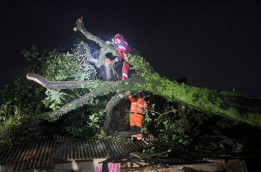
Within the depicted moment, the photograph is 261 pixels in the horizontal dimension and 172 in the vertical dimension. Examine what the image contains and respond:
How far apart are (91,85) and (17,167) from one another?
4323 mm

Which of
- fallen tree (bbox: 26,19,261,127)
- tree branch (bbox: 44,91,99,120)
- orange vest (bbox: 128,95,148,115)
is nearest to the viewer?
fallen tree (bbox: 26,19,261,127)

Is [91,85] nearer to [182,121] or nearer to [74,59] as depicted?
[74,59]

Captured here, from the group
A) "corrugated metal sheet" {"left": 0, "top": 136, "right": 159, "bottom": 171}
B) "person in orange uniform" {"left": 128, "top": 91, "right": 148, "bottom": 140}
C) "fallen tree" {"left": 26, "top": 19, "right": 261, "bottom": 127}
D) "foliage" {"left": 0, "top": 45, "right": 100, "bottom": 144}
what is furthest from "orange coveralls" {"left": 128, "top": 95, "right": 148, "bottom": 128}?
"foliage" {"left": 0, "top": 45, "right": 100, "bottom": 144}

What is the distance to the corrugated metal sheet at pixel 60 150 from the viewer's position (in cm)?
801

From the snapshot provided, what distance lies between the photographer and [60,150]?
8.96m

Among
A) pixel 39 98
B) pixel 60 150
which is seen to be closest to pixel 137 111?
pixel 60 150

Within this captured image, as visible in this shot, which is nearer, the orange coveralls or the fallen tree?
the fallen tree

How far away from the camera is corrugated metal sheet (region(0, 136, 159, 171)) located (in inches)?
315

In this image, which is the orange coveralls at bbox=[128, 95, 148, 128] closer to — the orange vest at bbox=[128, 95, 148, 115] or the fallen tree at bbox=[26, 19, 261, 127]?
the orange vest at bbox=[128, 95, 148, 115]

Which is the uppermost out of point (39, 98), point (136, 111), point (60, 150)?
point (39, 98)

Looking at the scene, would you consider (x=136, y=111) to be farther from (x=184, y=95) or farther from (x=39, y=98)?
(x=39, y=98)

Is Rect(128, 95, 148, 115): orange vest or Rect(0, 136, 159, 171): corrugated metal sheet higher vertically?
Rect(128, 95, 148, 115): orange vest

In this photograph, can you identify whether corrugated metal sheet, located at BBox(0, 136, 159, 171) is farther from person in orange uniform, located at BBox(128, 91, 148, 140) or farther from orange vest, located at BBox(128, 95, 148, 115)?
orange vest, located at BBox(128, 95, 148, 115)

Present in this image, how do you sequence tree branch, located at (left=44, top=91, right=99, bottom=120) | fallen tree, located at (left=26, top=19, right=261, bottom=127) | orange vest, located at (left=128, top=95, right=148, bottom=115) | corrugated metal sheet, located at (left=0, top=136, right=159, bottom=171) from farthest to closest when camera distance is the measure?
orange vest, located at (left=128, top=95, right=148, bottom=115), corrugated metal sheet, located at (left=0, top=136, right=159, bottom=171), tree branch, located at (left=44, top=91, right=99, bottom=120), fallen tree, located at (left=26, top=19, right=261, bottom=127)
